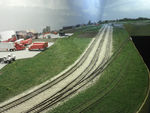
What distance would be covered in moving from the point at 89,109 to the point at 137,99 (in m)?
3.91

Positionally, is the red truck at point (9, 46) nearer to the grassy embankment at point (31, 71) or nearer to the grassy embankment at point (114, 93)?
the grassy embankment at point (31, 71)

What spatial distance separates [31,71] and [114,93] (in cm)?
1079

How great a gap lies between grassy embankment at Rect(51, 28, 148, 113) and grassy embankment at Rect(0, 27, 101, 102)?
5.53 metres

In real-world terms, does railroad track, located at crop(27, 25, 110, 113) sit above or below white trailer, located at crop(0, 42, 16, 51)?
below

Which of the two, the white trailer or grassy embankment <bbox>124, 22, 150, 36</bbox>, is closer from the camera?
the white trailer

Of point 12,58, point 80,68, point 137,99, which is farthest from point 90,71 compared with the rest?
point 12,58

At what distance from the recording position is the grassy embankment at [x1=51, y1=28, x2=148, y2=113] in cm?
927

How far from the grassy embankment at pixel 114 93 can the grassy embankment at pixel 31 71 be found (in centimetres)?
553

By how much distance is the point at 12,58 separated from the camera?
19719 mm

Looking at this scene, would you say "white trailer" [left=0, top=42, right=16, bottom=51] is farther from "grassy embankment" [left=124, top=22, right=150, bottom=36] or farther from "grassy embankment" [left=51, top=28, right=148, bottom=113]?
"grassy embankment" [left=124, top=22, right=150, bottom=36]

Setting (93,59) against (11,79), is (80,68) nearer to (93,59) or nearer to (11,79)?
(93,59)

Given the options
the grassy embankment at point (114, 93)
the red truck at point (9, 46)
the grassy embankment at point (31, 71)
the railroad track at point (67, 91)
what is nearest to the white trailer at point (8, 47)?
the red truck at point (9, 46)

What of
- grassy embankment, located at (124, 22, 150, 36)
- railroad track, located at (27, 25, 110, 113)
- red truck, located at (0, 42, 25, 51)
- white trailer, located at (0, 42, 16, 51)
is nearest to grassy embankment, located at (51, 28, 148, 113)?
railroad track, located at (27, 25, 110, 113)

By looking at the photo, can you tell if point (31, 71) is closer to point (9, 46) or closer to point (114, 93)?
point (114, 93)
